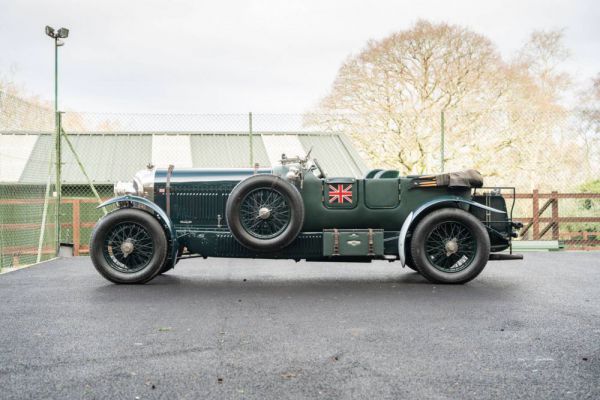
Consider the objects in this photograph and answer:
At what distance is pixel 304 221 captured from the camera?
6871mm

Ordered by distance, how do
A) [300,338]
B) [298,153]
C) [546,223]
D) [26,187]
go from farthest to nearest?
[298,153] < [546,223] < [26,187] < [300,338]

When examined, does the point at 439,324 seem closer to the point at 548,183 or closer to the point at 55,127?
the point at 55,127

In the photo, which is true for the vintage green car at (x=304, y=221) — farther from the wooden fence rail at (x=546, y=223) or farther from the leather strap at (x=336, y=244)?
the wooden fence rail at (x=546, y=223)

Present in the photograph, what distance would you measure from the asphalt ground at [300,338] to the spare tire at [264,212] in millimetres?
549

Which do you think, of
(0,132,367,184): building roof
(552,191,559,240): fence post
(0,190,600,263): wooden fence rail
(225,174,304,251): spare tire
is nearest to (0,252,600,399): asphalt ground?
(225,174,304,251): spare tire

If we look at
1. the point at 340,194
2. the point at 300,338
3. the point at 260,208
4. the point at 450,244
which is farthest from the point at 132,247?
the point at 450,244

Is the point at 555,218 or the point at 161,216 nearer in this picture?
the point at 161,216

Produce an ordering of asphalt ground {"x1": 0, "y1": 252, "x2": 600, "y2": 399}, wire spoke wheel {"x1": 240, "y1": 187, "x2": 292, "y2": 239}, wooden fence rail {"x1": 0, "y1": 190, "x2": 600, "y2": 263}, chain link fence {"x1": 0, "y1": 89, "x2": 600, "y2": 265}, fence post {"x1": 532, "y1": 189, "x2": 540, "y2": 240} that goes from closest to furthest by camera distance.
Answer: asphalt ground {"x1": 0, "y1": 252, "x2": 600, "y2": 399} < wire spoke wheel {"x1": 240, "y1": 187, "x2": 292, "y2": 239} < chain link fence {"x1": 0, "y1": 89, "x2": 600, "y2": 265} < wooden fence rail {"x1": 0, "y1": 190, "x2": 600, "y2": 263} < fence post {"x1": 532, "y1": 189, "x2": 540, "y2": 240}

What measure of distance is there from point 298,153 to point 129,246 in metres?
8.89

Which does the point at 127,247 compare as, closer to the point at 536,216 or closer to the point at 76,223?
the point at 76,223

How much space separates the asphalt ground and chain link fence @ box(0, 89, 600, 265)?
2.46m

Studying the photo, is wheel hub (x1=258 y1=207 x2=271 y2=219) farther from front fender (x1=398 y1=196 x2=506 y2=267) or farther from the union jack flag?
front fender (x1=398 y1=196 x2=506 y2=267)

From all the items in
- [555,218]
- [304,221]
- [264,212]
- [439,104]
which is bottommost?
[555,218]

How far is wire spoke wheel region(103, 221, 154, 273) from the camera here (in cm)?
694
